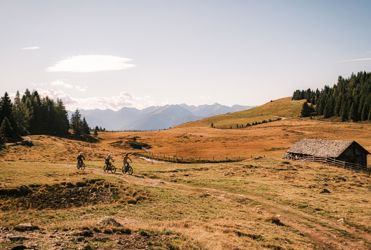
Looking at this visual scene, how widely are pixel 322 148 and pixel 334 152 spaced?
3205 millimetres

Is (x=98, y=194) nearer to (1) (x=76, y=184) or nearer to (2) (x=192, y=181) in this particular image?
(1) (x=76, y=184)

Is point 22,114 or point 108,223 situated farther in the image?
point 22,114

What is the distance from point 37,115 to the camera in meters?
107

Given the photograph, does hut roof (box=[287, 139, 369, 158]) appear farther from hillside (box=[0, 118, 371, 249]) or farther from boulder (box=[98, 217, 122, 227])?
boulder (box=[98, 217, 122, 227])

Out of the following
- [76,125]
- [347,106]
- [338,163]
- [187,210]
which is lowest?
[187,210]

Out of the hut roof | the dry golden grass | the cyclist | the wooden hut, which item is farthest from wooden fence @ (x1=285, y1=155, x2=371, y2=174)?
the cyclist

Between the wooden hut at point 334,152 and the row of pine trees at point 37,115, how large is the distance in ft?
210

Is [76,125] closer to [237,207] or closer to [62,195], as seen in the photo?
[62,195]

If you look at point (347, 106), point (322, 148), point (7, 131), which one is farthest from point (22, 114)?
point (347, 106)

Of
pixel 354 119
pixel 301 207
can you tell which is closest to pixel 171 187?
pixel 301 207

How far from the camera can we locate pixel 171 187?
3891 centimetres

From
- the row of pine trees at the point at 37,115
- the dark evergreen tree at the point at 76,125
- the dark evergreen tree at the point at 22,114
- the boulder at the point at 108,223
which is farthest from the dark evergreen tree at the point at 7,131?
the boulder at the point at 108,223

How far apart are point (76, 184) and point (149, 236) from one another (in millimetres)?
17009

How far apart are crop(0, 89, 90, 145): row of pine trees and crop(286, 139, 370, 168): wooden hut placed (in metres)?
63.9
